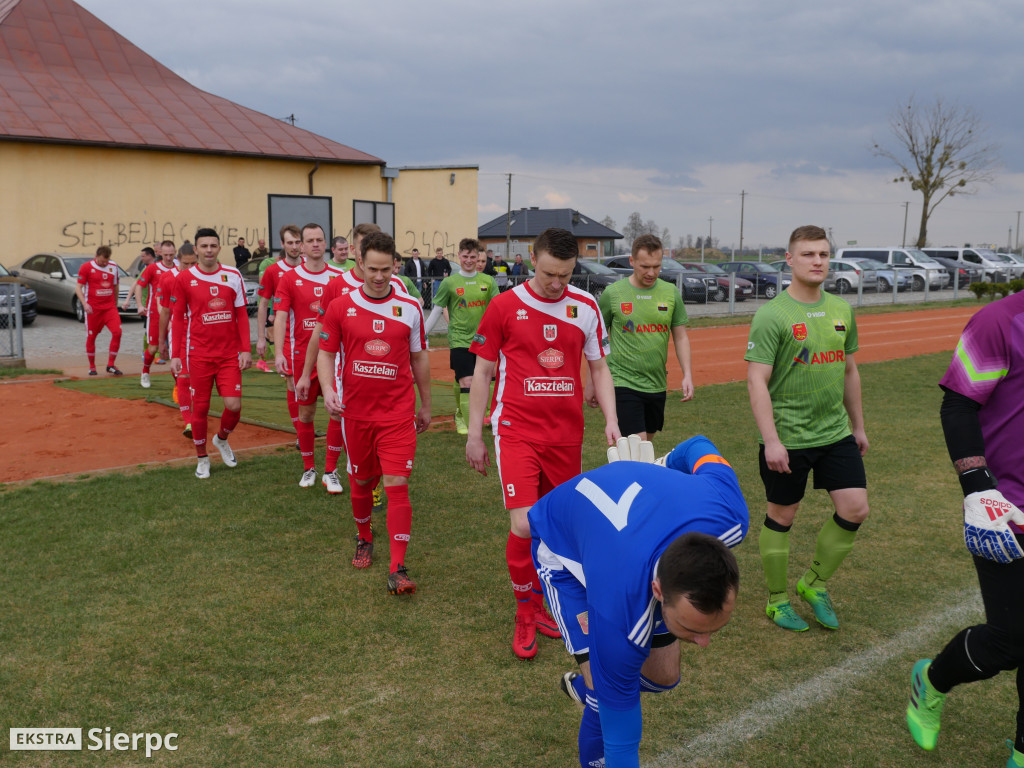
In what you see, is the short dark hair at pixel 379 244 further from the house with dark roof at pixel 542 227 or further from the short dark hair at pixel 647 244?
the house with dark roof at pixel 542 227

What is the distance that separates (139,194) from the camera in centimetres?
2684

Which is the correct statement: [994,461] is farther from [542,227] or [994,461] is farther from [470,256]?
[542,227]

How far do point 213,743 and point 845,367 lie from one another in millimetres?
3866

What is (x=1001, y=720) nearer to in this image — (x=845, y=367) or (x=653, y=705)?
(x=653, y=705)

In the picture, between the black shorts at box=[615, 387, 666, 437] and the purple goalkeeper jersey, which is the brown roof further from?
the purple goalkeeper jersey

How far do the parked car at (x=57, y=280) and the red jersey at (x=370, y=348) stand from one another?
19042 mm

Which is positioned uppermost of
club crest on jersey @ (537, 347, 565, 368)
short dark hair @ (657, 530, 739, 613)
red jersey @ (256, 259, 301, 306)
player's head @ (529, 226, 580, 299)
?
player's head @ (529, 226, 580, 299)

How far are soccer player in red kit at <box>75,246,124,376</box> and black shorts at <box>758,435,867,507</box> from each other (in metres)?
12.6

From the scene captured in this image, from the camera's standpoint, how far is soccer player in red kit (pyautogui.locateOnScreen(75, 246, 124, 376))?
13984 mm

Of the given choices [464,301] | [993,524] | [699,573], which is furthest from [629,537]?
[464,301]

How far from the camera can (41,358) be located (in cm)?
1647

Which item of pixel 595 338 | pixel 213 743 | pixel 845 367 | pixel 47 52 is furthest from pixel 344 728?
pixel 47 52

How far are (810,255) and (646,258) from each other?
2.11 meters

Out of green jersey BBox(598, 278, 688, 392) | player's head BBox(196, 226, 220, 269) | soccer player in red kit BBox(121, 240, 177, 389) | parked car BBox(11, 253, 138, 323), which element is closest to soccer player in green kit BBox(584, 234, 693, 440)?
green jersey BBox(598, 278, 688, 392)
